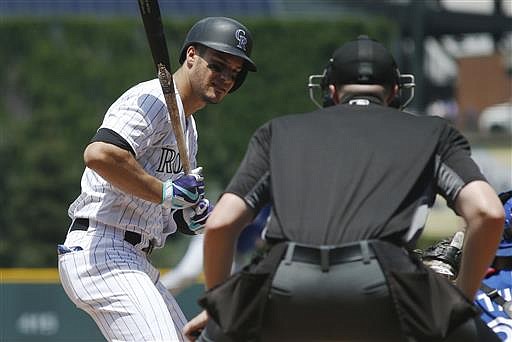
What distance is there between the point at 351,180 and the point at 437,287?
1.30 feet

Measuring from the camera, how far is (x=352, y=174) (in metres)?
3.44

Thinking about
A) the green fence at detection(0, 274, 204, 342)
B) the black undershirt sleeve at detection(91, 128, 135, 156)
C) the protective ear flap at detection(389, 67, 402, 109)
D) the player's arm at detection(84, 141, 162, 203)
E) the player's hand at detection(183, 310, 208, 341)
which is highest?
the protective ear flap at detection(389, 67, 402, 109)

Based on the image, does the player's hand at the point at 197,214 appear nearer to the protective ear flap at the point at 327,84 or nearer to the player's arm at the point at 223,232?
the protective ear flap at the point at 327,84

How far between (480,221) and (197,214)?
5.79ft

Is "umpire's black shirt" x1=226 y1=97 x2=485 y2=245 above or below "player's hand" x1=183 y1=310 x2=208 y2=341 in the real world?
above

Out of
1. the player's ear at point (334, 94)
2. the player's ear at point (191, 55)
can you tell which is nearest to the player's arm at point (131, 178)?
the player's ear at point (191, 55)

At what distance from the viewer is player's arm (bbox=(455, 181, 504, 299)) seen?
3.35 meters

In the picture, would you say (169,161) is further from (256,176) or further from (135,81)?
(135,81)

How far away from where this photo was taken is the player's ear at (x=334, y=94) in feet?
12.3

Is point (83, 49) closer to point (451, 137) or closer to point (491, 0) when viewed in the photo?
point (491, 0)

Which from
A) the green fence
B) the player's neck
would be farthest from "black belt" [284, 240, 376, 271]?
the green fence

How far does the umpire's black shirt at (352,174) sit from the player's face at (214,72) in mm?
1195

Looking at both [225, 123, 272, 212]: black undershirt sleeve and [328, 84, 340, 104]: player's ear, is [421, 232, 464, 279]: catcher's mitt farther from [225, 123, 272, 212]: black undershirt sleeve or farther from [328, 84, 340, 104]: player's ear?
[225, 123, 272, 212]: black undershirt sleeve

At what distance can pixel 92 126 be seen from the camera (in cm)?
2475
